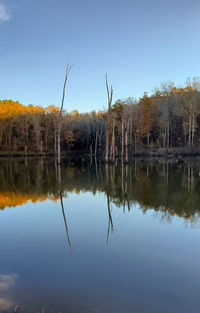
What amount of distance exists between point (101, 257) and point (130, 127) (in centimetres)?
4834

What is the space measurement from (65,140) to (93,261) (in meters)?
58.5

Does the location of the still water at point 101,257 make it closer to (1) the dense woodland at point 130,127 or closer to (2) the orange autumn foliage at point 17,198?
(2) the orange autumn foliage at point 17,198

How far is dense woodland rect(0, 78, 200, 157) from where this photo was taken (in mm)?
48250

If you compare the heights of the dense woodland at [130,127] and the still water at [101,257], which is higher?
the dense woodland at [130,127]

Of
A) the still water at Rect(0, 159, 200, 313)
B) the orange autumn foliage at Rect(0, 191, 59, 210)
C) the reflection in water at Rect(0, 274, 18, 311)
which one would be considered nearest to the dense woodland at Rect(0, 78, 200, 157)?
the orange autumn foliage at Rect(0, 191, 59, 210)

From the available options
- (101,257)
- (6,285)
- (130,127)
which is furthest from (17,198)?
(130,127)

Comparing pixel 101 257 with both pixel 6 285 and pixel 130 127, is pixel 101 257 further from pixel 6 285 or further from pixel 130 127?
pixel 130 127

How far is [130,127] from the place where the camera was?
5216 centimetres

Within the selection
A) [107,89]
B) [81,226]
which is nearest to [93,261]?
[81,226]

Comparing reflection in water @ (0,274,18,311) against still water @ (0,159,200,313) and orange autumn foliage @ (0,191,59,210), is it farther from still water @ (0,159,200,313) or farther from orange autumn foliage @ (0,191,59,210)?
orange autumn foliage @ (0,191,59,210)

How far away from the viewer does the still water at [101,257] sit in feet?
11.4

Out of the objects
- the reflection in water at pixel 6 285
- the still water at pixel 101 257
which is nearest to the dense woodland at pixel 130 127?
the still water at pixel 101 257

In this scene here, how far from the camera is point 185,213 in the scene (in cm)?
809

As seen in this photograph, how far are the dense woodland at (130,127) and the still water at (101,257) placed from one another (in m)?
33.4
